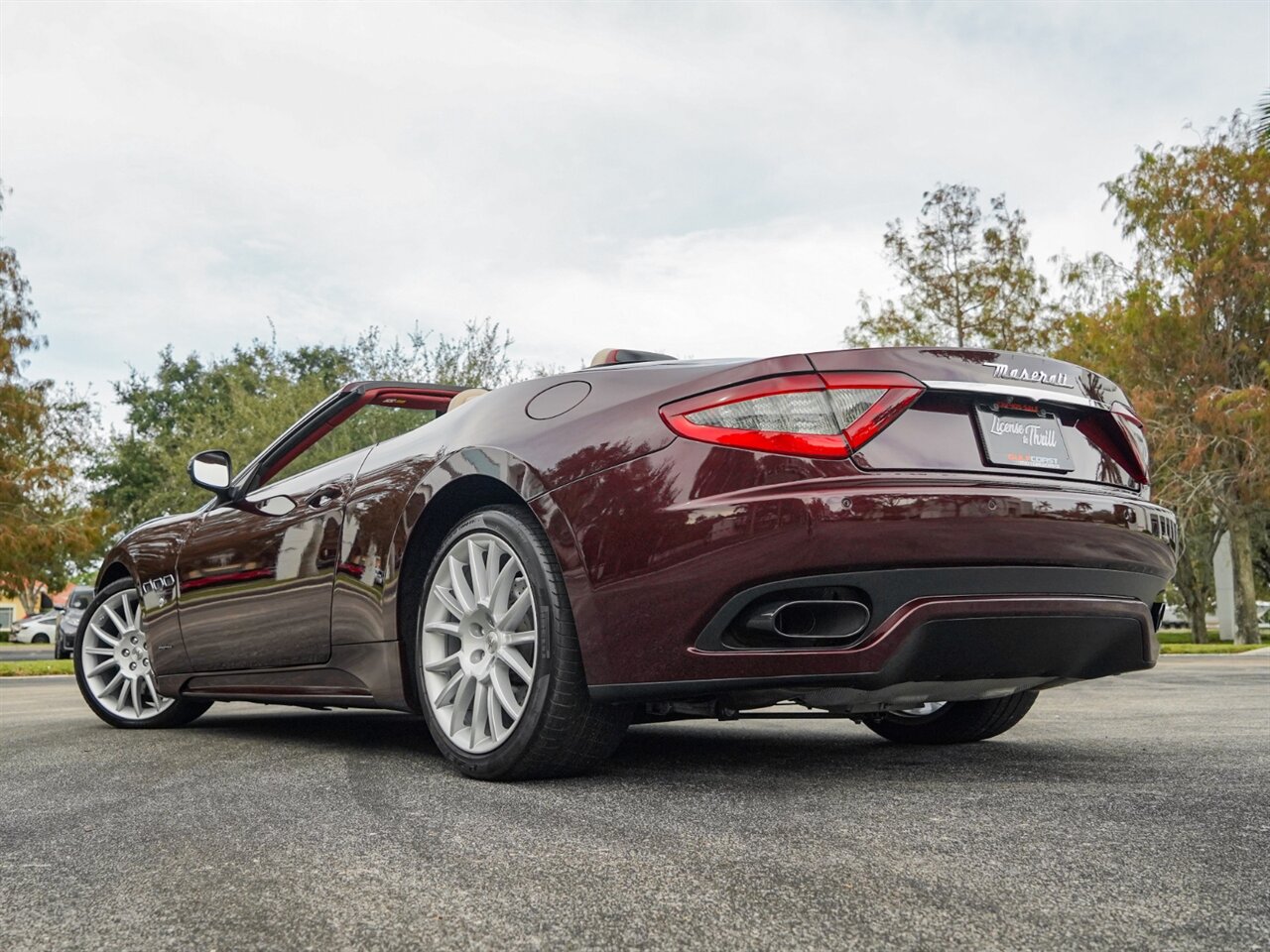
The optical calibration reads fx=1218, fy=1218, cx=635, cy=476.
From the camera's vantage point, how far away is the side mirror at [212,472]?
527cm

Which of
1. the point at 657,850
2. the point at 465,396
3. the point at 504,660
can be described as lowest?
the point at 657,850

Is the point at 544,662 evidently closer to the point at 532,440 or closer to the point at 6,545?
the point at 532,440

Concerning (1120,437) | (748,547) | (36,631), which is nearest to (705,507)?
(748,547)

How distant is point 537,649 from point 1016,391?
1.53 metres

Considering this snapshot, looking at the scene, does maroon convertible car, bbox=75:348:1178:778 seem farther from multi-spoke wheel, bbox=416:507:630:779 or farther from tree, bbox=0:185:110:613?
tree, bbox=0:185:110:613

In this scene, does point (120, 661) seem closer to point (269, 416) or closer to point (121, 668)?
point (121, 668)

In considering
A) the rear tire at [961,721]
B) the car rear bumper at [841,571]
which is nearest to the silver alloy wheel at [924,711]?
the rear tire at [961,721]

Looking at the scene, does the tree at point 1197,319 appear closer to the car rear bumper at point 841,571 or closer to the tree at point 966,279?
the tree at point 966,279

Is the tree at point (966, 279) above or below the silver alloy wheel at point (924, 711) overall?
above

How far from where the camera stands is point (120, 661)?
5.91m

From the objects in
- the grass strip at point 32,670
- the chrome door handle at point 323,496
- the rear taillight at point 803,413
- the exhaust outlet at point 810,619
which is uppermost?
the rear taillight at point 803,413

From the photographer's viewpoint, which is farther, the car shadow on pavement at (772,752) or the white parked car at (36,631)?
the white parked car at (36,631)

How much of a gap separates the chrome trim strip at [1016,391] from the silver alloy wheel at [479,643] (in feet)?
4.23

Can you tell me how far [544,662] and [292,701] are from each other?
173 cm
